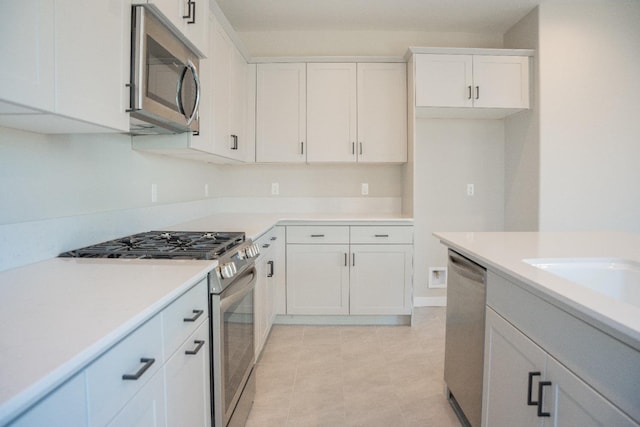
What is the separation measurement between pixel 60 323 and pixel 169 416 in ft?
1.53

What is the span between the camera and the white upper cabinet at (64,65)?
89 centimetres

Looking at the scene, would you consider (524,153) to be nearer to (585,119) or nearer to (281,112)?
(585,119)

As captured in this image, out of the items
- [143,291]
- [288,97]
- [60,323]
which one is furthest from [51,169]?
[288,97]

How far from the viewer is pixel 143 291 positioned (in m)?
1.00

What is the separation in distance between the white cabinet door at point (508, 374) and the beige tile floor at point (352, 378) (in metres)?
0.53

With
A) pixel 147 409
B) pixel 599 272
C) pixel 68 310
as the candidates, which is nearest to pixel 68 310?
pixel 68 310

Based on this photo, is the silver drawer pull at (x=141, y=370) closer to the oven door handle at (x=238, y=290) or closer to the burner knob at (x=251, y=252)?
the oven door handle at (x=238, y=290)

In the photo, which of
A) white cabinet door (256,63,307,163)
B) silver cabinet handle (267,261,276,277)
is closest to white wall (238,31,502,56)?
white cabinet door (256,63,307,163)

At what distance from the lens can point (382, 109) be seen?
3297 mm

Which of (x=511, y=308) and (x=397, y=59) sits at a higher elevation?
(x=397, y=59)

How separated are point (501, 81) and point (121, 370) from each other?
3.33m

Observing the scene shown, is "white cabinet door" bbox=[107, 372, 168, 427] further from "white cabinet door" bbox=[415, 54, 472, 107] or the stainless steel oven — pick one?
"white cabinet door" bbox=[415, 54, 472, 107]

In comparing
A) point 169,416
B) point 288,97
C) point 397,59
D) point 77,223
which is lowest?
point 169,416

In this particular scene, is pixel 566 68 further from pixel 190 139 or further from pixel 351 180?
pixel 190 139
